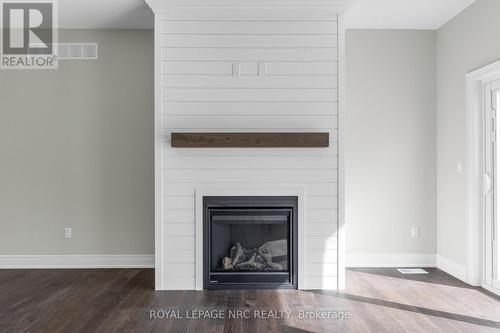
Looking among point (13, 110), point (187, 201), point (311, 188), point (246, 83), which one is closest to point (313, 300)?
point (311, 188)

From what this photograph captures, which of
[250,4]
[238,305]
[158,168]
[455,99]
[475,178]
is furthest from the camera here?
[455,99]

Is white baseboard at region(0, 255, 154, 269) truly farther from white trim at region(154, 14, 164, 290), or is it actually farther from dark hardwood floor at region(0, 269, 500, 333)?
white trim at region(154, 14, 164, 290)

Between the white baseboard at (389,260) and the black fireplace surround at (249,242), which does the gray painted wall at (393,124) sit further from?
the black fireplace surround at (249,242)

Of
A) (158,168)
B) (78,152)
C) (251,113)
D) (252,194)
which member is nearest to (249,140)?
(251,113)

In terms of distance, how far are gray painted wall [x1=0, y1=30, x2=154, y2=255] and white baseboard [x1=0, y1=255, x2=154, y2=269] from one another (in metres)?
0.07

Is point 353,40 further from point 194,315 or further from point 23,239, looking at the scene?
point 23,239

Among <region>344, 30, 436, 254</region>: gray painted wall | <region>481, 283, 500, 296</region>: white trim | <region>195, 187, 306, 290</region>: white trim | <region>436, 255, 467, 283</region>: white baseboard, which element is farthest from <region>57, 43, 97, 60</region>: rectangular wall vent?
<region>481, 283, 500, 296</region>: white trim

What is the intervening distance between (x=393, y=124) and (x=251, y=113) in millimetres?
1779

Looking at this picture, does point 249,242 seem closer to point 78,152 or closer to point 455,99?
point 78,152

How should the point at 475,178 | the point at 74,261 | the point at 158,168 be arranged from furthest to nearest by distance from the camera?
the point at 74,261 → the point at 475,178 → the point at 158,168

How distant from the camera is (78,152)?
436cm

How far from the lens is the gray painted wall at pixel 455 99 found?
140 inches

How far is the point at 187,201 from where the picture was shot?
3602mm

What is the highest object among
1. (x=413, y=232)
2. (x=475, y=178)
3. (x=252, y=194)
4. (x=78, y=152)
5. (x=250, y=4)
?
(x=250, y=4)
